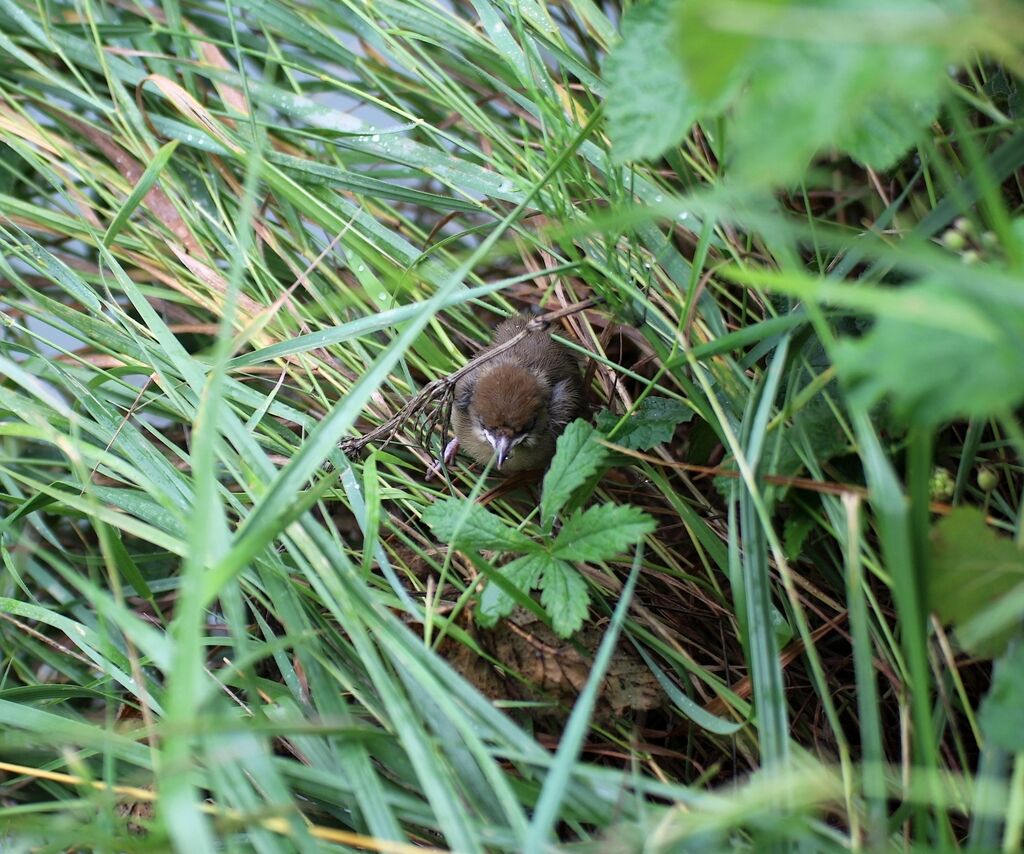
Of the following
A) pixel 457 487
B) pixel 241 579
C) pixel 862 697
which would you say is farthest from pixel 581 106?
pixel 862 697

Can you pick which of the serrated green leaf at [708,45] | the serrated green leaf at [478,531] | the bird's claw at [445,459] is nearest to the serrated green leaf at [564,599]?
the serrated green leaf at [478,531]

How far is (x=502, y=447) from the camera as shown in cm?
304

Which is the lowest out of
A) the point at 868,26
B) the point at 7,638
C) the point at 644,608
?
the point at 7,638

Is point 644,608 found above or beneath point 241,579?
above

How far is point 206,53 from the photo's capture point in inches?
138

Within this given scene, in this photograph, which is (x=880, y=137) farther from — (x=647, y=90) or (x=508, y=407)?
(x=508, y=407)

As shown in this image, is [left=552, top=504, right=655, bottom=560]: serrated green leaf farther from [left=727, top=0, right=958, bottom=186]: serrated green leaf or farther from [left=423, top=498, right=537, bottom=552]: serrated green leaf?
[left=727, top=0, right=958, bottom=186]: serrated green leaf

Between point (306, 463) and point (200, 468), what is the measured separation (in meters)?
0.24

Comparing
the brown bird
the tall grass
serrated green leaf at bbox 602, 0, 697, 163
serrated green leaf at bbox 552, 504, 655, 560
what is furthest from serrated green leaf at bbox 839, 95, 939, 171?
the brown bird

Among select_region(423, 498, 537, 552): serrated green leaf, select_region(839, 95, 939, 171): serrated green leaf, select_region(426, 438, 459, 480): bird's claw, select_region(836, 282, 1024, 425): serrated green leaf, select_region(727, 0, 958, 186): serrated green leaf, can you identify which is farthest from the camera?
select_region(426, 438, 459, 480): bird's claw

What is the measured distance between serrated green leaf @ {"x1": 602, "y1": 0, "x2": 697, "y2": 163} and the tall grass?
9 centimetres

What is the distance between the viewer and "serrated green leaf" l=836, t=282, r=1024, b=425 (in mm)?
1290

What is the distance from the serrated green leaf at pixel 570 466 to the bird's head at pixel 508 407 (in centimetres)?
65

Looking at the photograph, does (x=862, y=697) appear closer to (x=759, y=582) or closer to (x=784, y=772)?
(x=784, y=772)
